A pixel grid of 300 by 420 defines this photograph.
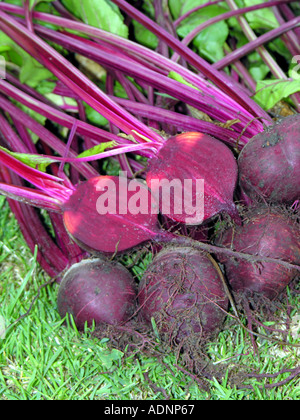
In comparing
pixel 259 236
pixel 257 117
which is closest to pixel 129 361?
pixel 259 236

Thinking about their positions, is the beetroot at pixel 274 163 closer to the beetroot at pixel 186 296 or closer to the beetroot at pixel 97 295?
the beetroot at pixel 186 296

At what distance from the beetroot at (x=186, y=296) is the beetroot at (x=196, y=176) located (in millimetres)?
146

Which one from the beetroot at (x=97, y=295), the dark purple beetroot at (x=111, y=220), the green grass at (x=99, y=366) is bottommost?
the green grass at (x=99, y=366)

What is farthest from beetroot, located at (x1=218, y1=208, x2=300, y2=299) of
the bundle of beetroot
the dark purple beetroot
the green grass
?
the dark purple beetroot

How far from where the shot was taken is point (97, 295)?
1.48 meters

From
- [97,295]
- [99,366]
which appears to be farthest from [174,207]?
[99,366]

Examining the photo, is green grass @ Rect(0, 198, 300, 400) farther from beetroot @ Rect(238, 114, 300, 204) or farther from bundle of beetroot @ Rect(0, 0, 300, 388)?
beetroot @ Rect(238, 114, 300, 204)

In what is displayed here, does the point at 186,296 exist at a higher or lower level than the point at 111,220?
lower

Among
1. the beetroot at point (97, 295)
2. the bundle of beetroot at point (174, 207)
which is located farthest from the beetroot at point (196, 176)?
the beetroot at point (97, 295)

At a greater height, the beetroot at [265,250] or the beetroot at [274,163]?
the beetroot at [274,163]

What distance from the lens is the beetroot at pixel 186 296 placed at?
140cm

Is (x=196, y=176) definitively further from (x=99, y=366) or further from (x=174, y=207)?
(x=99, y=366)

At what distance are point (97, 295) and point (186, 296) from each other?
1.00 ft

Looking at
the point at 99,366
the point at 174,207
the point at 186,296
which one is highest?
the point at 174,207
